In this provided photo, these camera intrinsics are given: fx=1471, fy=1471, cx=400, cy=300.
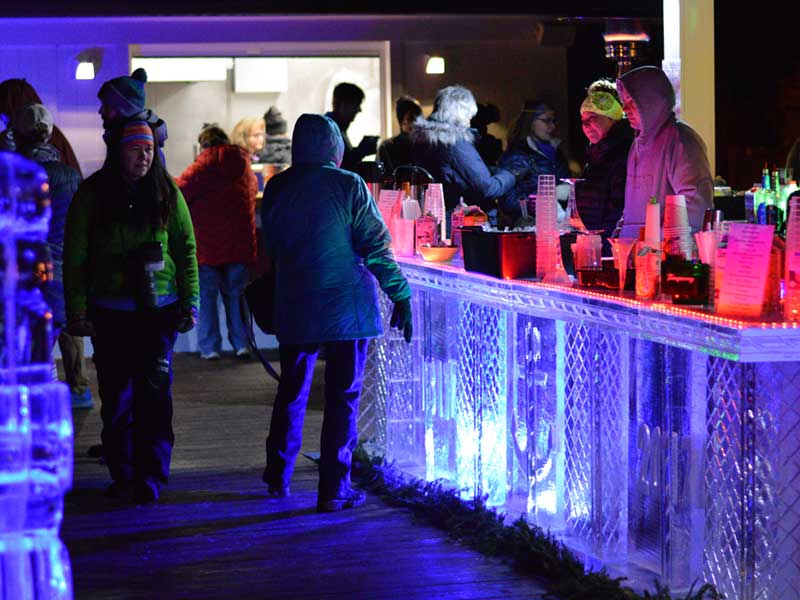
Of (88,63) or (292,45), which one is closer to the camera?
(88,63)

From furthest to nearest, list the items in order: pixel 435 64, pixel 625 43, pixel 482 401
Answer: pixel 435 64
pixel 625 43
pixel 482 401

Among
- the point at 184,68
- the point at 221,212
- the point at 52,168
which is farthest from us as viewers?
the point at 184,68

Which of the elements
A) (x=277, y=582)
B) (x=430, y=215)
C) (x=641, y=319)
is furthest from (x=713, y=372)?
(x=430, y=215)

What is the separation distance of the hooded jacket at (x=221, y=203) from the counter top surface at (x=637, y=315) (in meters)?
4.42

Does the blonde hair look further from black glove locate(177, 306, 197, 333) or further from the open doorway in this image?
black glove locate(177, 306, 197, 333)

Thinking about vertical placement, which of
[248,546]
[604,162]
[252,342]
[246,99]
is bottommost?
[248,546]

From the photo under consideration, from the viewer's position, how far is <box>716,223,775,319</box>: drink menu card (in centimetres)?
375

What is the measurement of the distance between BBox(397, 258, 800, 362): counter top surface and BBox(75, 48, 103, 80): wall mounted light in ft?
18.3

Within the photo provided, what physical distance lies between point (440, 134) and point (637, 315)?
4314mm

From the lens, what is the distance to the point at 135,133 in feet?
18.8

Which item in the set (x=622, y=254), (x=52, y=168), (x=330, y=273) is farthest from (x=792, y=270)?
(x=52, y=168)

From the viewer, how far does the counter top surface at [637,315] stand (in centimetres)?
359

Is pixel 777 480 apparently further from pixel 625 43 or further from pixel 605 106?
pixel 625 43

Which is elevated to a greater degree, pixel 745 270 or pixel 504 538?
pixel 745 270
